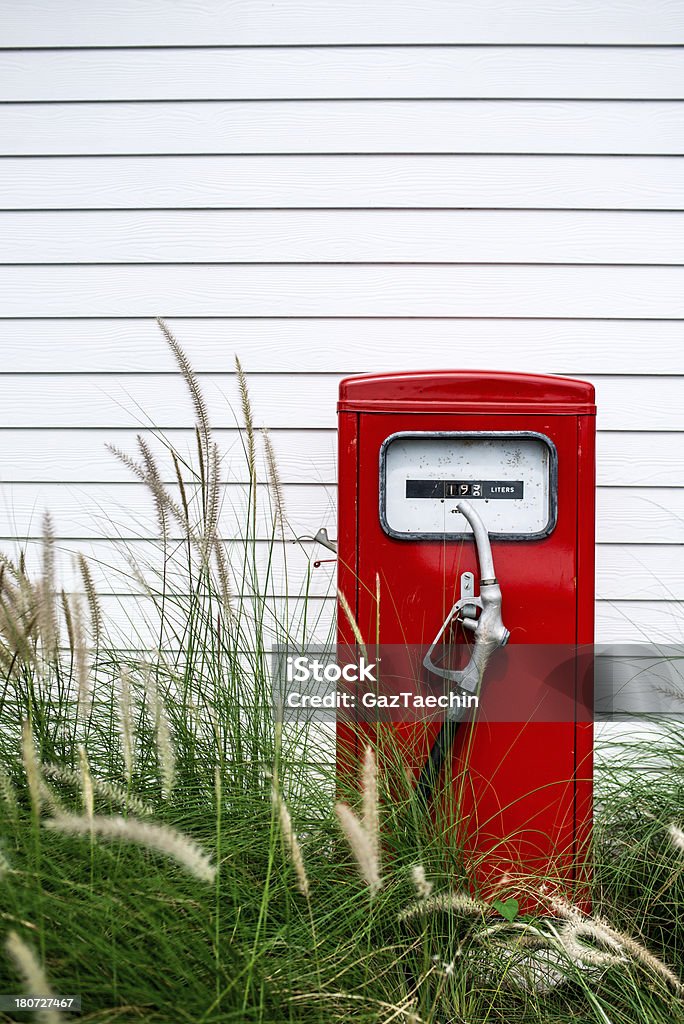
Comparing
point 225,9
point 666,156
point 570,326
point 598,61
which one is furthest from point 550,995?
point 225,9

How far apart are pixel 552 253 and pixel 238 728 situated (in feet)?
5.88

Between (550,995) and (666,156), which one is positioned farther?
(666,156)

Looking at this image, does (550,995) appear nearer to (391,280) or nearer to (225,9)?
(391,280)

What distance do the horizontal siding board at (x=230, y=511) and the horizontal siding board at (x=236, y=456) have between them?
3cm

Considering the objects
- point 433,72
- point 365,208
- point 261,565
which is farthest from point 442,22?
point 261,565

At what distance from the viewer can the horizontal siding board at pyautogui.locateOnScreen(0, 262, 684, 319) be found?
8.09 feet

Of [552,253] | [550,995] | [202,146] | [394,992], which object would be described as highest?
[202,146]

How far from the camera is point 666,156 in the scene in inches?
96.8

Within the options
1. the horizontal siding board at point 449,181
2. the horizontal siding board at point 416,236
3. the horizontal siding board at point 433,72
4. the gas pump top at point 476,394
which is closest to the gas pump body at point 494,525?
the gas pump top at point 476,394

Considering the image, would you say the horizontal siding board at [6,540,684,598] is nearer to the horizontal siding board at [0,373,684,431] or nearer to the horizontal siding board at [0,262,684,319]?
the horizontal siding board at [0,373,684,431]

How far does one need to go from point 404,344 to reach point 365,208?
46 centimetres

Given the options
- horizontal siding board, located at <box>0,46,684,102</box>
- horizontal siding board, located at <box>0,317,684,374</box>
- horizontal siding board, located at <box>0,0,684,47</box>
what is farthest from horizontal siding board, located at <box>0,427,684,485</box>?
horizontal siding board, located at <box>0,0,684,47</box>

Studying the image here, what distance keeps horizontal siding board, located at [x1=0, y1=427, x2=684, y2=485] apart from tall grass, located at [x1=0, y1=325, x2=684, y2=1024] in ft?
2.44

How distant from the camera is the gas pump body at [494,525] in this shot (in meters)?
1.79
